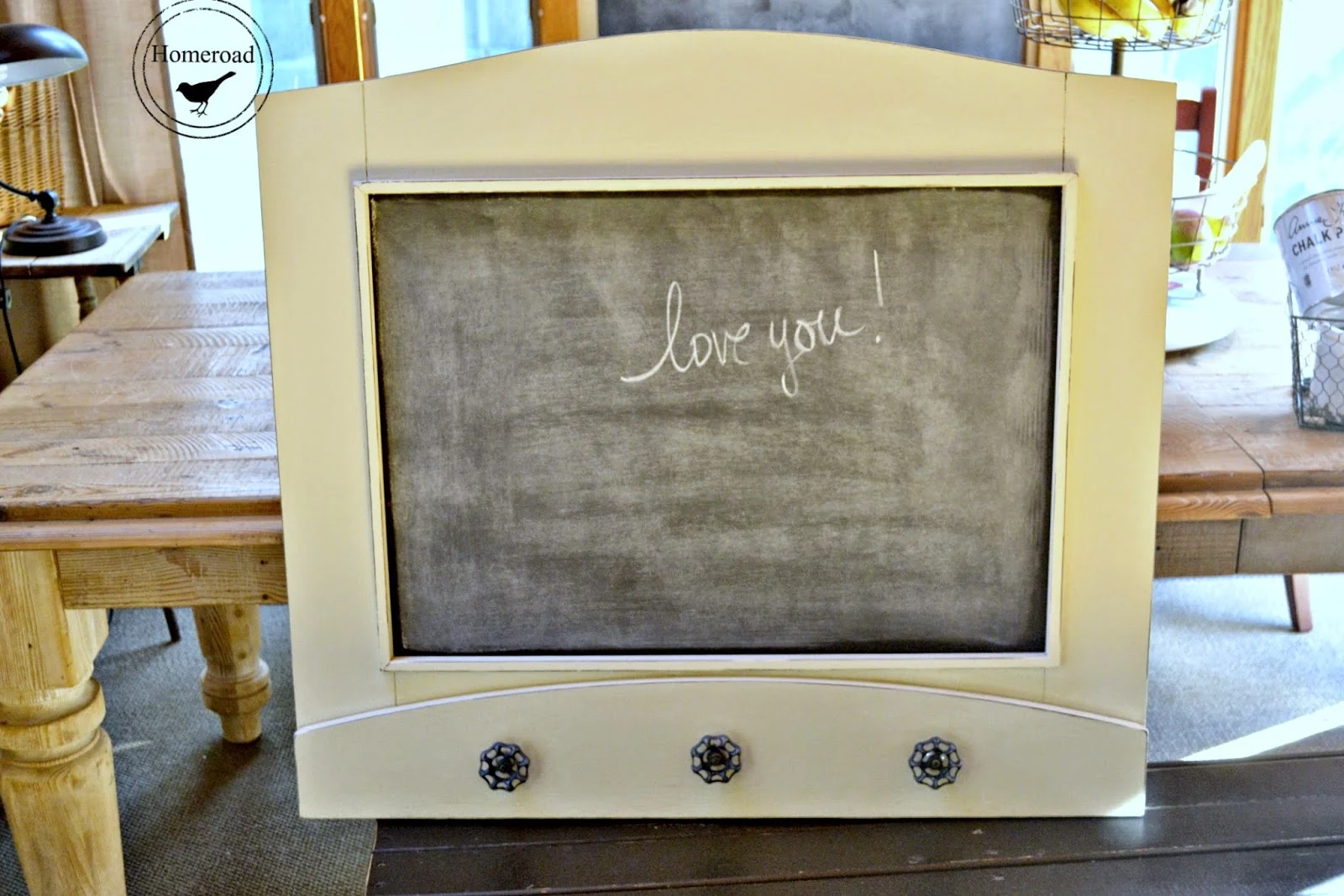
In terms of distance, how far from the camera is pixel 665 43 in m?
0.97

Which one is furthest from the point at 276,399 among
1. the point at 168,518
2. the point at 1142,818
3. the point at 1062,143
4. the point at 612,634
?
the point at 1142,818

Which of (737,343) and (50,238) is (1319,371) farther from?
(50,238)

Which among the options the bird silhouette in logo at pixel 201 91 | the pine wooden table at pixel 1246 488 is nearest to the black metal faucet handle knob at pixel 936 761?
the pine wooden table at pixel 1246 488

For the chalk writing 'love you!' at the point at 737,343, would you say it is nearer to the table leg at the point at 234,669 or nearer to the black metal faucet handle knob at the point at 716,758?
the black metal faucet handle knob at the point at 716,758

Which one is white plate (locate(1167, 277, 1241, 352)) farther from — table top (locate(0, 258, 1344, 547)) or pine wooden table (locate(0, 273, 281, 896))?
pine wooden table (locate(0, 273, 281, 896))

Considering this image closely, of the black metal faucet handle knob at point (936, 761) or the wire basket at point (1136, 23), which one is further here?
the wire basket at point (1136, 23)

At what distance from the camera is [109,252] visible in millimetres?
2527

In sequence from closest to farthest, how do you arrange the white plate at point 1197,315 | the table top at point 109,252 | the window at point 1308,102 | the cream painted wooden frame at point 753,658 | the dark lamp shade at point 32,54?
1. the cream painted wooden frame at point 753,658
2. the white plate at point 1197,315
3. the dark lamp shade at point 32,54
4. the table top at point 109,252
5. the window at point 1308,102

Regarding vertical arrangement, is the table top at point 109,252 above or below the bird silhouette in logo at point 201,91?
below

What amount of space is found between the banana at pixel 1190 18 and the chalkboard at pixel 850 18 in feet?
5.31

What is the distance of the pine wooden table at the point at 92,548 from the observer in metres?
1.09

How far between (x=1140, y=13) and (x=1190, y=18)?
2.1 inches

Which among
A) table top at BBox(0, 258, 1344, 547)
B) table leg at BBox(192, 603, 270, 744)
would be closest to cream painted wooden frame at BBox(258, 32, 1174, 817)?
table top at BBox(0, 258, 1344, 547)

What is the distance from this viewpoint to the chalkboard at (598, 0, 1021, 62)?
3080mm
